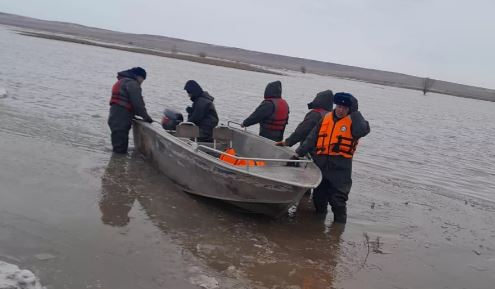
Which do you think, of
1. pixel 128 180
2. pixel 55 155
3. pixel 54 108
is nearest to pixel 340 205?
pixel 128 180

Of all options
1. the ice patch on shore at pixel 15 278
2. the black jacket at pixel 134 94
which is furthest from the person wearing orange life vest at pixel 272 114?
the ice patch on shore at pixel 15 278

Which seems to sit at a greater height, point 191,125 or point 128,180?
point 191,125

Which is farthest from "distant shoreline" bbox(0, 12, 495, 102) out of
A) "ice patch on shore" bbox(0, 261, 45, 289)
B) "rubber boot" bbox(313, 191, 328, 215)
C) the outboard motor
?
"ice patch on shore" bbox(0, 261, 45, 289)

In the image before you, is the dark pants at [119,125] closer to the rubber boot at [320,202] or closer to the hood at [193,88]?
the hood at [193,88]

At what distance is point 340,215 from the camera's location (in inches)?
271

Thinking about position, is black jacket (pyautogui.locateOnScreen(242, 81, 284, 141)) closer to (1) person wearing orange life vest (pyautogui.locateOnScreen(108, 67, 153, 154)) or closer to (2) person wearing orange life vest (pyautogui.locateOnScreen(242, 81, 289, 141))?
(2) person wearing orange life vest (pyautogui.locateOnScreen(242, 81, 289, 141))

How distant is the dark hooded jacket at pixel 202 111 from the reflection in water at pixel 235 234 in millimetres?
1186

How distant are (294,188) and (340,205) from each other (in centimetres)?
116

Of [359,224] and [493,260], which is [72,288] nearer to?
[359,224]

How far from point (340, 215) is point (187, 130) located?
9.02 feet

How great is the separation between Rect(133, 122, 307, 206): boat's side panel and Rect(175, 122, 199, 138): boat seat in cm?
32

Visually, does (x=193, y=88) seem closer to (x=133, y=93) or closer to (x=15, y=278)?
(x=133, y=93)

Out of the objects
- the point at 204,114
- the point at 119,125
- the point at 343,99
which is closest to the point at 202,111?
the point at 204,114

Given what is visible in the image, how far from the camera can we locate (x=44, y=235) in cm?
507
